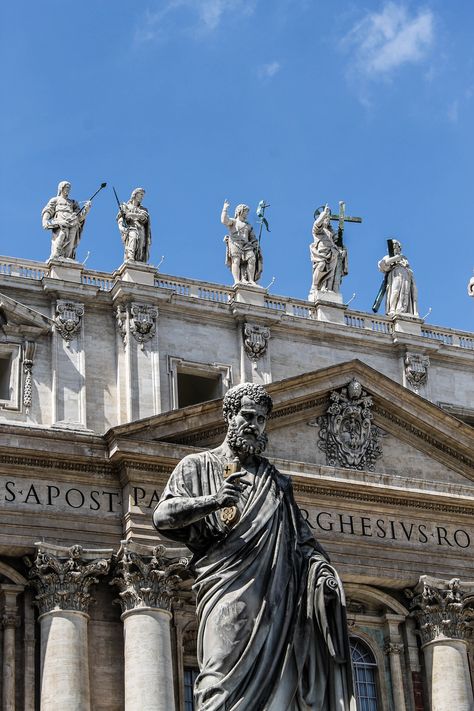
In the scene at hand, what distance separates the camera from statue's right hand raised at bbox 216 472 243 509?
339 inches

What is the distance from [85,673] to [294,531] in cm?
1996

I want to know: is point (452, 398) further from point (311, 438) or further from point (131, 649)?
point (131, 649)

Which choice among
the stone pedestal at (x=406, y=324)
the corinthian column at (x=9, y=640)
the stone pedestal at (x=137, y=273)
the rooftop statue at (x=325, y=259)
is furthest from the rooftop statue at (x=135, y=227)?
the corinthian column at (x=9, y=640)

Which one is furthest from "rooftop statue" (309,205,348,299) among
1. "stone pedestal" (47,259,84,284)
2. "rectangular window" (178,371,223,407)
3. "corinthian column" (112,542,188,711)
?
"corinthian column" (112,542,188,711)

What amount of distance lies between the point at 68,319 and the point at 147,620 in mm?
6735

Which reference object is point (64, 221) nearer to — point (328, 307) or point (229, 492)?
point (328, 307)

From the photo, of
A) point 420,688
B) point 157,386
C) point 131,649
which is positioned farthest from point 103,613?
point 420,688

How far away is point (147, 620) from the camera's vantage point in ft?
93.6

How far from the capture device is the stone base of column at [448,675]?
3120 cm

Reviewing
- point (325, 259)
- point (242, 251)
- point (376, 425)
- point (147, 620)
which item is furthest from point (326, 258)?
point (147, 620)

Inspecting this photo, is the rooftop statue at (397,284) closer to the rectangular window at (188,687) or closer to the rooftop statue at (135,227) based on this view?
the rooftop statue at (135,227)

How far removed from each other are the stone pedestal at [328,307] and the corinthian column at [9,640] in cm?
980

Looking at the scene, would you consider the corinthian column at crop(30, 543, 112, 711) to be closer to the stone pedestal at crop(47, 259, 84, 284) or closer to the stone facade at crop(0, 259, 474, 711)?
the stone facade at crop(0, 259, 474, 711)

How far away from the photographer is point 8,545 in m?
28.9
